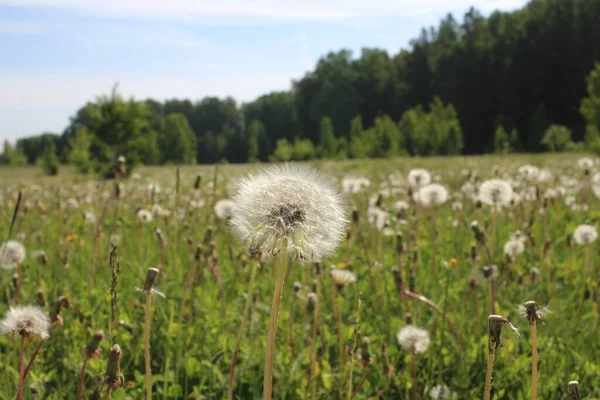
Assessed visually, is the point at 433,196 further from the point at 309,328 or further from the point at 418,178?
the point at 309,328

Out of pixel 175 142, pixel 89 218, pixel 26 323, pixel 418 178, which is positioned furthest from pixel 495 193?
pixel 175 142

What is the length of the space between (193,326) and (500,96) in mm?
60702

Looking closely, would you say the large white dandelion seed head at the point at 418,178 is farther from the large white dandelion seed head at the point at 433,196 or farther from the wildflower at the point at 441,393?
the wildflower at the point at 441,393

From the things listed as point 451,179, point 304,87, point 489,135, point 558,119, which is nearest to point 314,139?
point 304,87

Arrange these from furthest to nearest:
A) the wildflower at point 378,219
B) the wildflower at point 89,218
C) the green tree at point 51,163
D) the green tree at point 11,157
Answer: the green tree at point 11,157, the green tree at point 51,163, the wildflower at point 89,218, the wildflower at point 378,219

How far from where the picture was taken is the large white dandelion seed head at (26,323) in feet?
4.24

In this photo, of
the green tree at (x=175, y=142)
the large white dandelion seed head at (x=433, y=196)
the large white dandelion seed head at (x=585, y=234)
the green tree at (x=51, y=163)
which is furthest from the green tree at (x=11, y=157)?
the large white dandelion seed head at (x=585, y=234)

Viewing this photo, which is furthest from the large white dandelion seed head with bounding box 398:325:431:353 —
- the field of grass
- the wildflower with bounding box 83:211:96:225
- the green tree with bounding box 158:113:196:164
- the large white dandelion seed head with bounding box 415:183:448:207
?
the green tree with bounding box 158:113:196:164

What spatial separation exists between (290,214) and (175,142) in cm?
6784

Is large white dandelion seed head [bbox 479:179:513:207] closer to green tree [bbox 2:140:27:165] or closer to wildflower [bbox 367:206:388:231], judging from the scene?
wildflower [bbox 367:206:388:231]

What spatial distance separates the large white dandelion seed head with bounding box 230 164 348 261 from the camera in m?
1.02

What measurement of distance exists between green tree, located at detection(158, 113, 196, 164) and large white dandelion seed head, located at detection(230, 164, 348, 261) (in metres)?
63.8

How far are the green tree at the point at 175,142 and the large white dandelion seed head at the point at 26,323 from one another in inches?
2504

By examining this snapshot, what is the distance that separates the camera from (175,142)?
67.1m
